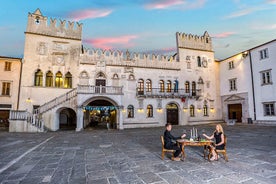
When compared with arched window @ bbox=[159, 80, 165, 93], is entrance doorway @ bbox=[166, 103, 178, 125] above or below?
below

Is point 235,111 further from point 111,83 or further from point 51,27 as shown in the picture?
point 51,27

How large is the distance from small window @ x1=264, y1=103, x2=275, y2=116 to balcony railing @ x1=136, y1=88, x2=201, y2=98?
8265 millimetres

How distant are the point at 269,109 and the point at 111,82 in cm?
2017

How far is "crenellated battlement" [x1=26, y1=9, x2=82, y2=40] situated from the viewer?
19344 mm

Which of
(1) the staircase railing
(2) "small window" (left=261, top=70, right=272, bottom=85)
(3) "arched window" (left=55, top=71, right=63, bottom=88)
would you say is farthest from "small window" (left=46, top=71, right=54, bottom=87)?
(2) "small window" (left=261, top=70, right=272, bottom=85)

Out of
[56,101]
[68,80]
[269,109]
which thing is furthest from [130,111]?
[269,109]

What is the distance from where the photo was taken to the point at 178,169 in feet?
16.4

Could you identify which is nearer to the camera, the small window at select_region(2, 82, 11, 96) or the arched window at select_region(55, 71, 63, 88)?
the small window at select_region(2, 82, 11, 96)

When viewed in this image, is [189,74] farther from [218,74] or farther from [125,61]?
[125,61]

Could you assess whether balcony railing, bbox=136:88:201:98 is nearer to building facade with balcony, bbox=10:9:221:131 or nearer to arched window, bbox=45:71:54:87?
building facade with balcony, bbox=10:9:221:131

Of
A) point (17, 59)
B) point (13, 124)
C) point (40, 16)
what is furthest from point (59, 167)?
point (40, 16)

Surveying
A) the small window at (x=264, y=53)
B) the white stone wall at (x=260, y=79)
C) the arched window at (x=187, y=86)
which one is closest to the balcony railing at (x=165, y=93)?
the arched window at (x=187, y=86)

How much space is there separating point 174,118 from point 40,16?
22.8m

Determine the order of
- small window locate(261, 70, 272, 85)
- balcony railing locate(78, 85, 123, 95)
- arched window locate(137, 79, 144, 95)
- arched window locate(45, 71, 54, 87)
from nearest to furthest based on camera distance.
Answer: balcony railing locate(78, 85, 123, 95) < small window locate(261, 70, 272, 85) < arched window locate(45, 71, 54, 87) < arched window locate(137, 79, 144, 95)
